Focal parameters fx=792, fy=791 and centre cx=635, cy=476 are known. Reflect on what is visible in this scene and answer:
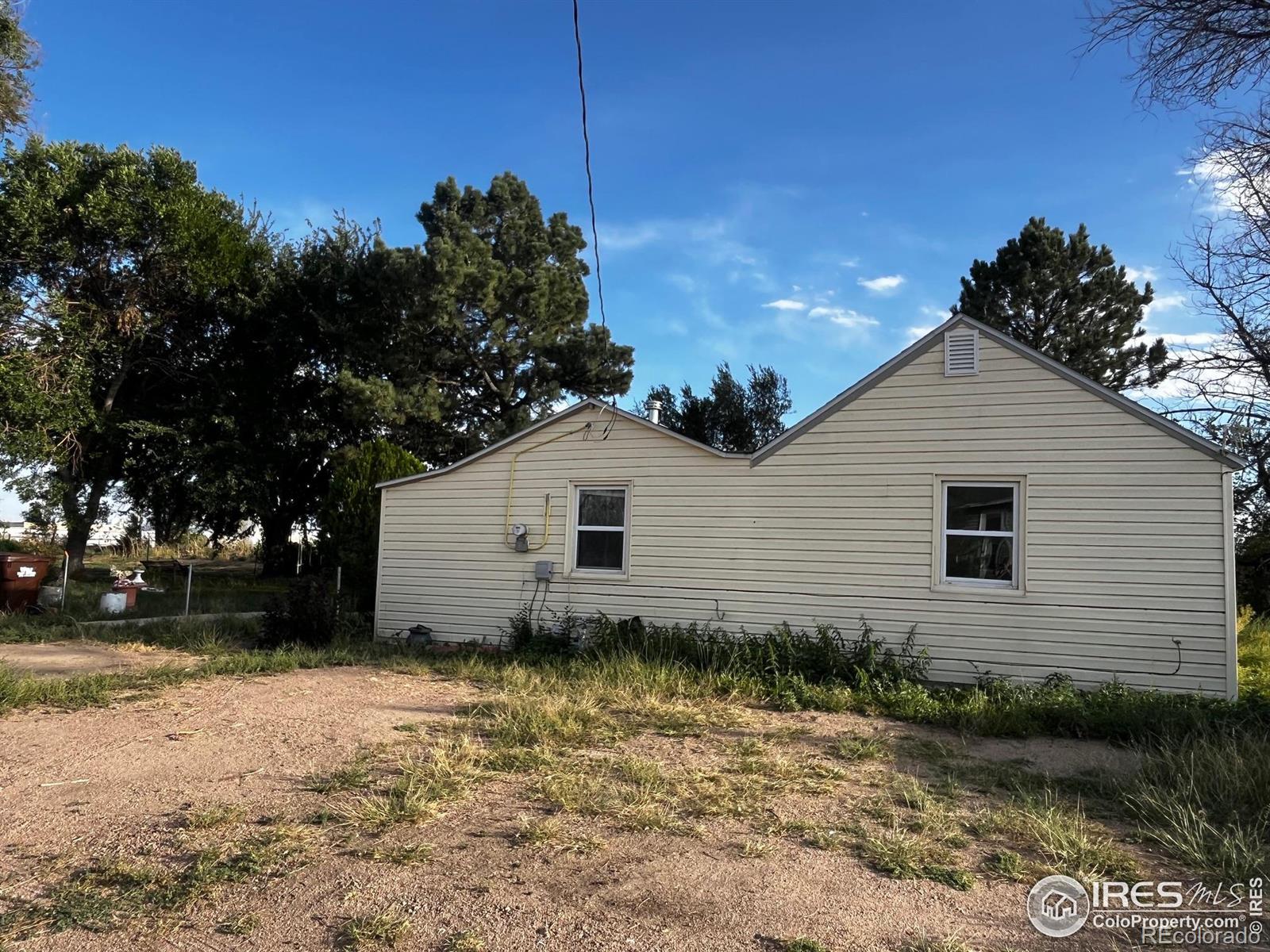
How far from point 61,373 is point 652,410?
1391cm

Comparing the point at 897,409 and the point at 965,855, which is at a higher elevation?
the point at 897,409

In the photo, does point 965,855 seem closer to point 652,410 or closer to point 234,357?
point 652,410

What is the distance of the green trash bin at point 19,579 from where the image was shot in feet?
40.8

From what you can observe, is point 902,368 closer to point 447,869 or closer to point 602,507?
point 602,507

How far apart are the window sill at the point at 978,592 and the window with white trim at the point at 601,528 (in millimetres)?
3846

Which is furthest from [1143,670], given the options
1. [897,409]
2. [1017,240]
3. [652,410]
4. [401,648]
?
[1017,240]

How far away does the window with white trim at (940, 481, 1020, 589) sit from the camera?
852 cm

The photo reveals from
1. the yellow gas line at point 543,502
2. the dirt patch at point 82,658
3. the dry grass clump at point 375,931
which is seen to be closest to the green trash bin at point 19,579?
the dirt patch at point 82,658

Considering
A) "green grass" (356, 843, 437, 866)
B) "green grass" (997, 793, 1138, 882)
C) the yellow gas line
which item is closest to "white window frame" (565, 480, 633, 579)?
the yellow gas line

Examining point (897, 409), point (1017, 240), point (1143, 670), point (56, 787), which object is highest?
point (1017, 240)

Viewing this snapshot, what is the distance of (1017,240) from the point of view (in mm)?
21781

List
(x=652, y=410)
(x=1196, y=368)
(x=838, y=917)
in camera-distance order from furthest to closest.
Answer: (x=652, y=410), (x=1196, y=368), (x=838, y=917)

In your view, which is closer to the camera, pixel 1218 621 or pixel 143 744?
pixel 143 744

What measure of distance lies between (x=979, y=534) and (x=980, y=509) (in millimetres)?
283
